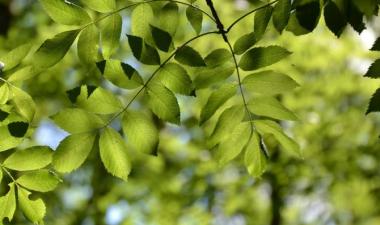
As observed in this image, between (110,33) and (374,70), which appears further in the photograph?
(110,33)

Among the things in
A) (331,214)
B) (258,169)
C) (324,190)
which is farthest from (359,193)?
(258,169)

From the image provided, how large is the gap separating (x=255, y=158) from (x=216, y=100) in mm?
258

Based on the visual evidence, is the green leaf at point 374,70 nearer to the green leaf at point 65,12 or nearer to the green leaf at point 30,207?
the green leaf at point 65,12

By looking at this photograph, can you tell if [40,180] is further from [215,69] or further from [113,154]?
[215,69]

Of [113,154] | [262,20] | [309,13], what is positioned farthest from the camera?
[113,154]

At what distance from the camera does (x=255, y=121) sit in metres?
1.63

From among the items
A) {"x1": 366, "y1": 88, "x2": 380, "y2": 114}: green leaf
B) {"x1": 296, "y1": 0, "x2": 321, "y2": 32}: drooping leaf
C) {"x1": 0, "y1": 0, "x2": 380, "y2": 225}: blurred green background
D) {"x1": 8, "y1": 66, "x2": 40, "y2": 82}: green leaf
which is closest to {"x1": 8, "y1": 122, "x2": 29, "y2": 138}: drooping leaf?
{"x1": 8, "y1": 66, "x2": 40, "y2": 82}: green leaf

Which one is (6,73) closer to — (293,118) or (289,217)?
(293,118)

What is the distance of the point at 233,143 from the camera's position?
1634 mm

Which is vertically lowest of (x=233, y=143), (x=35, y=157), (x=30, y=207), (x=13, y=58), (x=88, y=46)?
(x=30, y=207)

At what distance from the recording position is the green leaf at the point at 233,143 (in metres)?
1.63

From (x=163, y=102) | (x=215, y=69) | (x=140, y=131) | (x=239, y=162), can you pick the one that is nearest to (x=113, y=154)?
(x=140, y=131)

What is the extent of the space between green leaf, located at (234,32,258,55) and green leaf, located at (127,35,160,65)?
27 cm

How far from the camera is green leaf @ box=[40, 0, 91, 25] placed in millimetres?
1418
